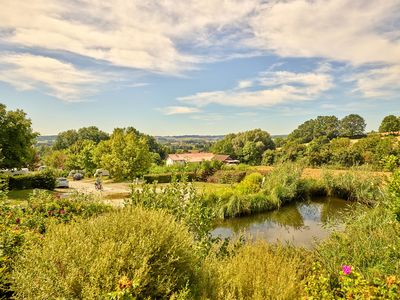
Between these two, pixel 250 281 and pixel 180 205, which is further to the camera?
pixel 180 205

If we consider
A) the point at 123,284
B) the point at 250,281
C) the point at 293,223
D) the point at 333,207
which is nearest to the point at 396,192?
the point at 250,281

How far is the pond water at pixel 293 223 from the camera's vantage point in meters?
10.1

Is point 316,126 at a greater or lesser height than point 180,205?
greater

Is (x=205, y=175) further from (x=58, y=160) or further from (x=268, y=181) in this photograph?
(x=58, y=160)

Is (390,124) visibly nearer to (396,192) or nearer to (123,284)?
(396,192)

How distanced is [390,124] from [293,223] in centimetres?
6116

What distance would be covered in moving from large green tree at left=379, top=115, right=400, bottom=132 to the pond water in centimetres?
5431

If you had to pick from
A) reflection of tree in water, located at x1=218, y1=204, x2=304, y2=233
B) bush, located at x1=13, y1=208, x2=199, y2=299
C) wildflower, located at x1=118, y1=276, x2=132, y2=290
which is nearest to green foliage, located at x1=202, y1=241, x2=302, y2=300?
bush, located at x1=13, y1=208, x2=199, y2=299

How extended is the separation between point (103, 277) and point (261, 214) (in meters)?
12.5

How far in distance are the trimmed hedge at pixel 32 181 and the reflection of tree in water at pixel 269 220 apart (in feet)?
60.2

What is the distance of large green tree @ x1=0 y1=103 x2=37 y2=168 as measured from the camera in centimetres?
2238

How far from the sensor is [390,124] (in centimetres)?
6128

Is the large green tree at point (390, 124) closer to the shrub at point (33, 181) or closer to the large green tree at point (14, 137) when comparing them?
the shrub at point (33, 181)

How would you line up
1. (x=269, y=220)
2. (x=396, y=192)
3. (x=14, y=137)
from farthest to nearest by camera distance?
(x=14, y=137) → (x=269, y=220) → (x=396, y=192)
